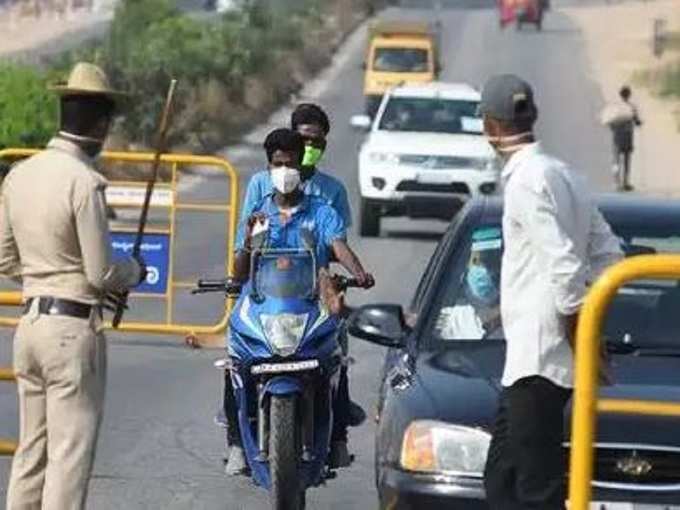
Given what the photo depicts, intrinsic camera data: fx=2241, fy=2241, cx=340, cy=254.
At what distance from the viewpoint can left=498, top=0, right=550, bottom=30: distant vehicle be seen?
85375 millimetres

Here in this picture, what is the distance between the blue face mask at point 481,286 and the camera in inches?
370

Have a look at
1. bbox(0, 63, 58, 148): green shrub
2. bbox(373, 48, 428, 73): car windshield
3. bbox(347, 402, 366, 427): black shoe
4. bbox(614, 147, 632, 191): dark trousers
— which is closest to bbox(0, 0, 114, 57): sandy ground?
bbox(373, 48, 428, 73): car windshield

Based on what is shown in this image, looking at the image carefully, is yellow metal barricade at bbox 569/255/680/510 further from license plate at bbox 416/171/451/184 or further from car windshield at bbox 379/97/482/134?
car windshield at bbox 379/97/482/134

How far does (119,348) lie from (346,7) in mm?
72278

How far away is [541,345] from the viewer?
23.5 ft

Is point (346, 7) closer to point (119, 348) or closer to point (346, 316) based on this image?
point (119, 348)

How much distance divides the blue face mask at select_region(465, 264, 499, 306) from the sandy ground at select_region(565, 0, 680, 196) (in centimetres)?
2919

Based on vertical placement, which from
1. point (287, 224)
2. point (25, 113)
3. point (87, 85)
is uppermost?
point (87, 85)

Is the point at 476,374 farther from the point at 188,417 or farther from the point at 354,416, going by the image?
the point at 188,417

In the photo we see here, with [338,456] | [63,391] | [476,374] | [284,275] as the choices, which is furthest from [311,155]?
[63,391]

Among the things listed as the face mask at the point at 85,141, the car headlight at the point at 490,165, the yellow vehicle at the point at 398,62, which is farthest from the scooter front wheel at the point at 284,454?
the yellow vehicle at the point at 398,62

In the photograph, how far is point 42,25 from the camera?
8775 cm

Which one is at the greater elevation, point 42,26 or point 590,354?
point 590,354

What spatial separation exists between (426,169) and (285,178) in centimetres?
1778
